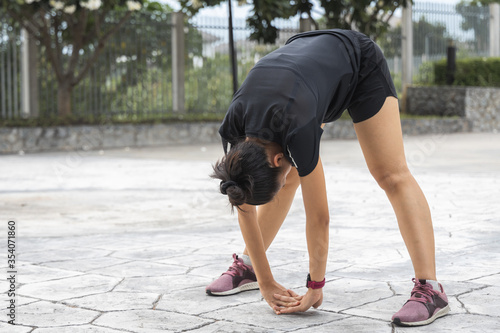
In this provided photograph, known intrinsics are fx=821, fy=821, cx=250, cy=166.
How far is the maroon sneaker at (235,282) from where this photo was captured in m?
3.46

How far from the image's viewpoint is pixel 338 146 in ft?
Result: 44.9

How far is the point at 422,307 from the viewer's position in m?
3.00

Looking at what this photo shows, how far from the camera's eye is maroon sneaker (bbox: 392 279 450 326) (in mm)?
2959

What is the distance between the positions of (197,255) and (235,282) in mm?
877

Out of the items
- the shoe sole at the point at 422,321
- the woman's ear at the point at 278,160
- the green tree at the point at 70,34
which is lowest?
the shoe sole at the point at 422,321

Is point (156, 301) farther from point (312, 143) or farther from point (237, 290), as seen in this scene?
point (312, 143)

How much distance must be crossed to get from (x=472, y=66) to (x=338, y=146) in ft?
21.6

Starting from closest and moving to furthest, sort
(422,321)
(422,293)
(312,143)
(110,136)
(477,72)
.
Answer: (312,143), (422,321), (422,293), (110,136), (477,72)

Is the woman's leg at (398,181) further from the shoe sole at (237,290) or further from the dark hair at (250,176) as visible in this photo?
the shoe sole at (237,290)

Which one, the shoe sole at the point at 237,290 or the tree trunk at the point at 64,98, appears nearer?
the shoe sole at the point at 237,290

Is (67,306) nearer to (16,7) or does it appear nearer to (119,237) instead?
(119,237)

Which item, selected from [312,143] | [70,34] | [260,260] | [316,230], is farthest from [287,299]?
[70,34]

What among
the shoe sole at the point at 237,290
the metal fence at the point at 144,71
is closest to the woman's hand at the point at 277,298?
the shoe sole at the point at 237,290

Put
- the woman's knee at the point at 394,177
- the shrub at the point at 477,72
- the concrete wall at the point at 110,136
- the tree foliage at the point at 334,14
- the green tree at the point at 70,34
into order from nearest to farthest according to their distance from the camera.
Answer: the woman's knee at the point at 394,177
the concrete wall at the point at 110,136
the green tree at the point at 70,34
the tree foliage at the point at 334,14
the shrub at the point at 477,72
